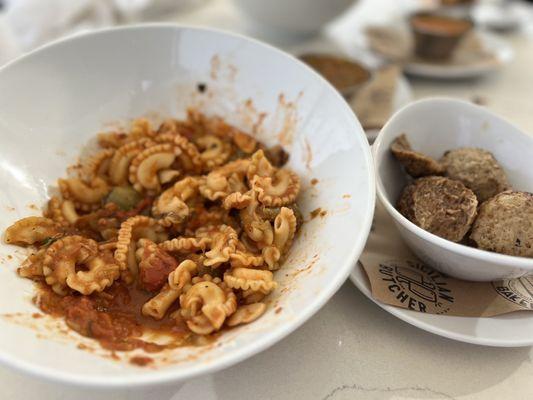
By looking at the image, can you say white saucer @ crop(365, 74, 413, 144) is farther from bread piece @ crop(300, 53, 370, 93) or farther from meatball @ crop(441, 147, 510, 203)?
meatball @ crop(441, 147, 510, 203)

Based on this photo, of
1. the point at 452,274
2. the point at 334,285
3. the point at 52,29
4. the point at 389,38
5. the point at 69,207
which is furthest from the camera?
the point at 389,38

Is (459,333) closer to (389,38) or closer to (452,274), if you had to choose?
(452,274)

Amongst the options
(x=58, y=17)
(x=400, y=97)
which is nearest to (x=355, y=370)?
(x=400, y=97)

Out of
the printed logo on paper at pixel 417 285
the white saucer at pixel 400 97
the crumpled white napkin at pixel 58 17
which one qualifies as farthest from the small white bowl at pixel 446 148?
the crumpled white napkin at pixel 58 17

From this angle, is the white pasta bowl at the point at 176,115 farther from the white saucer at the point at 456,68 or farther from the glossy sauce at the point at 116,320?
the white saucer at the point at 456,68

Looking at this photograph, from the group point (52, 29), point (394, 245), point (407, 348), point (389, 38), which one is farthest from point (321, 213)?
point (52, 29)

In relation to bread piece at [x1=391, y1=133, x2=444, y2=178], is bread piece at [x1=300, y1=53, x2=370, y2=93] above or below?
below

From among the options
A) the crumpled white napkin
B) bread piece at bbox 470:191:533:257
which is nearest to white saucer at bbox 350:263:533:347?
bread piece at bbox 470:191:533:257
